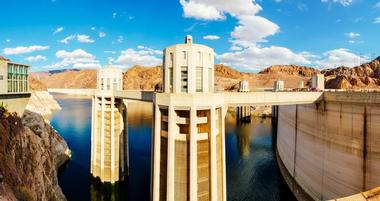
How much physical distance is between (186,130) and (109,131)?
23.4m

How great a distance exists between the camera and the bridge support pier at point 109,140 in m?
39.7

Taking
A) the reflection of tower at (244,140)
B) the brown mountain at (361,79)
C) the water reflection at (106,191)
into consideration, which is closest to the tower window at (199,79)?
the water reflection at (106,191)

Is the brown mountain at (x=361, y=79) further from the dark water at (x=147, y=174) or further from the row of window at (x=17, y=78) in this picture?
the row of window at (x=17, y=78)

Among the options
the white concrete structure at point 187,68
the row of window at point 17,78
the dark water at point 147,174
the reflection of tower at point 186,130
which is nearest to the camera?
the reflection of tower at point 186,130

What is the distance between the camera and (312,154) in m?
30.3

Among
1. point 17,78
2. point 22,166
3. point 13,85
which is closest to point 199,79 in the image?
point 22,166

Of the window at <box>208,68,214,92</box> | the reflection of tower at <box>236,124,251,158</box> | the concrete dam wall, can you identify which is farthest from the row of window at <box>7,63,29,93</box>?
the reflection of tower at <box>236,124,251,158</box>

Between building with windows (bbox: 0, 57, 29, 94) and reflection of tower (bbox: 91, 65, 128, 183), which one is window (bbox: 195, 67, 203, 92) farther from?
reflection of tower (bbox: 91, 65, 128, 183)

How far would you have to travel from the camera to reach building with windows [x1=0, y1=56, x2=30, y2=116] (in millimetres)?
24891

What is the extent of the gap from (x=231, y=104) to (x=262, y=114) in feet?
332

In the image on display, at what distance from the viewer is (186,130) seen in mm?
20656

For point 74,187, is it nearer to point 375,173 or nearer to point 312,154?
point 312,154

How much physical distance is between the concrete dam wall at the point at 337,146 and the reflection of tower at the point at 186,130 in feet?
44.3

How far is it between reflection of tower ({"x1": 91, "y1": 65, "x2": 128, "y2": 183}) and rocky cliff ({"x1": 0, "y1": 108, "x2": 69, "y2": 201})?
8.86m
